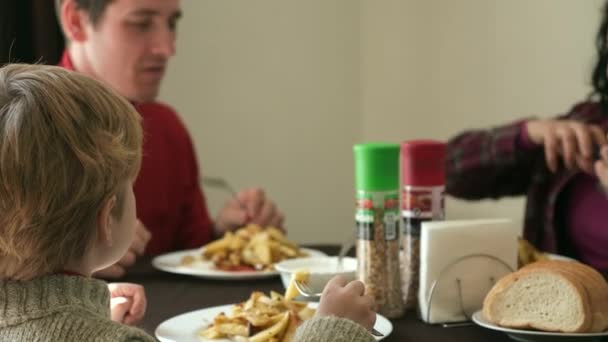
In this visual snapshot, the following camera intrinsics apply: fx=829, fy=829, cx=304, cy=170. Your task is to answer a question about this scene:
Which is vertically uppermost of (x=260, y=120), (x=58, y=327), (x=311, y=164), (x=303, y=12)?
(x=303, y=12)

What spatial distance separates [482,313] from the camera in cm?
114

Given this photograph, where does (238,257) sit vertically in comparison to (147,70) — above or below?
below

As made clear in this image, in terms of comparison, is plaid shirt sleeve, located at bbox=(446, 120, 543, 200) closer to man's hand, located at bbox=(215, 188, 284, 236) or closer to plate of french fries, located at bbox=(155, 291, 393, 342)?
man's hand, located at bbox=(215, 188, 284, 236)

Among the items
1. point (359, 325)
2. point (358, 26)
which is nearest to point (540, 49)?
point (358, 26)

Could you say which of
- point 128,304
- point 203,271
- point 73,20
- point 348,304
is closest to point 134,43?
point 73,20

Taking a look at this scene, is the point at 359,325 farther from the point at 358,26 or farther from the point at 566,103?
the point at 358,26

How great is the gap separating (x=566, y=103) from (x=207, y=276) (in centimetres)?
137

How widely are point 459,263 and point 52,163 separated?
64 cm

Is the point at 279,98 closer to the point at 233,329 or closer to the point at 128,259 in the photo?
the point at 128,259

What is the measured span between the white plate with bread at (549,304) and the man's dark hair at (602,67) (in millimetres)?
890

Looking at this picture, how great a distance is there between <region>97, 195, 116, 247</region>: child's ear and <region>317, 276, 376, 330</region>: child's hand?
0.86 ft

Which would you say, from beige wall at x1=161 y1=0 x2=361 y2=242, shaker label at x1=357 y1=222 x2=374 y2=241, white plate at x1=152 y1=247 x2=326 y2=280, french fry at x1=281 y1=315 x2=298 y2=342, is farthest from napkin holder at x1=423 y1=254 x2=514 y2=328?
beige wall at x1=161 y1=0 x2=361 y2=242

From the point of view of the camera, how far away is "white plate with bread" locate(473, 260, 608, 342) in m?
1.05

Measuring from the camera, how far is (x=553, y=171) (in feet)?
5.86
